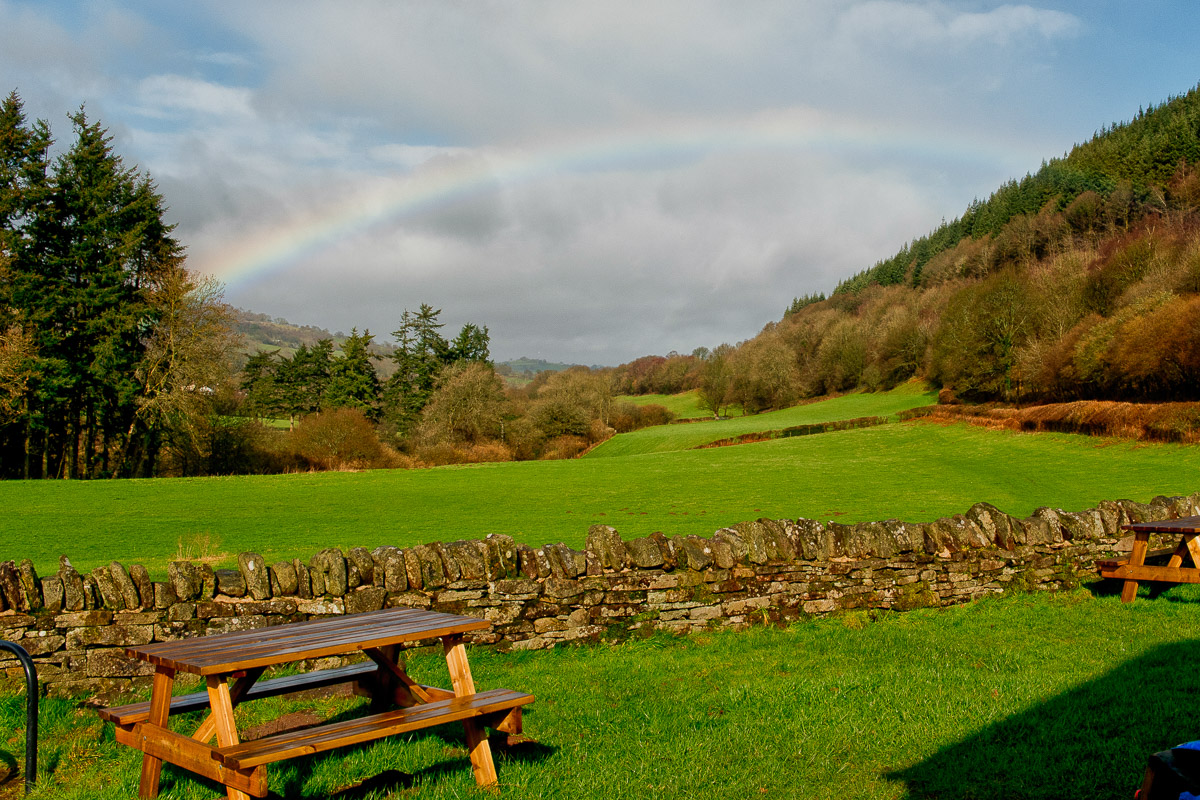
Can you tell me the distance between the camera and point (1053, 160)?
93188mm

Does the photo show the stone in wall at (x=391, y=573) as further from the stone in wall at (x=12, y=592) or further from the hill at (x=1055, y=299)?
the hill at (x=1055, y=299)

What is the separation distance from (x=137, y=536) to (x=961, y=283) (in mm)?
90234

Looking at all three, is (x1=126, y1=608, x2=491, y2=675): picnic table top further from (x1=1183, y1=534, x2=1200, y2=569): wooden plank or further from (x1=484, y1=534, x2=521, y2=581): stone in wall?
(x1=1183, y1=534, x2=1200, y2=569): wooden plank

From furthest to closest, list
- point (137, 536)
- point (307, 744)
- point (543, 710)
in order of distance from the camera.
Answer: point (137, 536)
point (543, 710)
point (307, 744)

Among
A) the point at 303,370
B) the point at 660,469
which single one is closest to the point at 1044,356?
the point at 660,469

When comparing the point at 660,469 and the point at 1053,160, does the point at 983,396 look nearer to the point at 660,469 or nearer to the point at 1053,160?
the point at 660,469

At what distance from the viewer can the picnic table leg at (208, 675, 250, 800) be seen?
386 centimetres

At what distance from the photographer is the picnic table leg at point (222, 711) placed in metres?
3.86

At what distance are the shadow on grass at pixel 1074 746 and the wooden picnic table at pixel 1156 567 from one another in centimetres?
332

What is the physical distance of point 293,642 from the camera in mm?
4328

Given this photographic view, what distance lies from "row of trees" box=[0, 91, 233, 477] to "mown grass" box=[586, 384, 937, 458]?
30747 mm

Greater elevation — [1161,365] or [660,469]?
[1161,365]

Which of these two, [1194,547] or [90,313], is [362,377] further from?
[1194,547]

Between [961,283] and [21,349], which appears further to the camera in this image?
[961,283]
